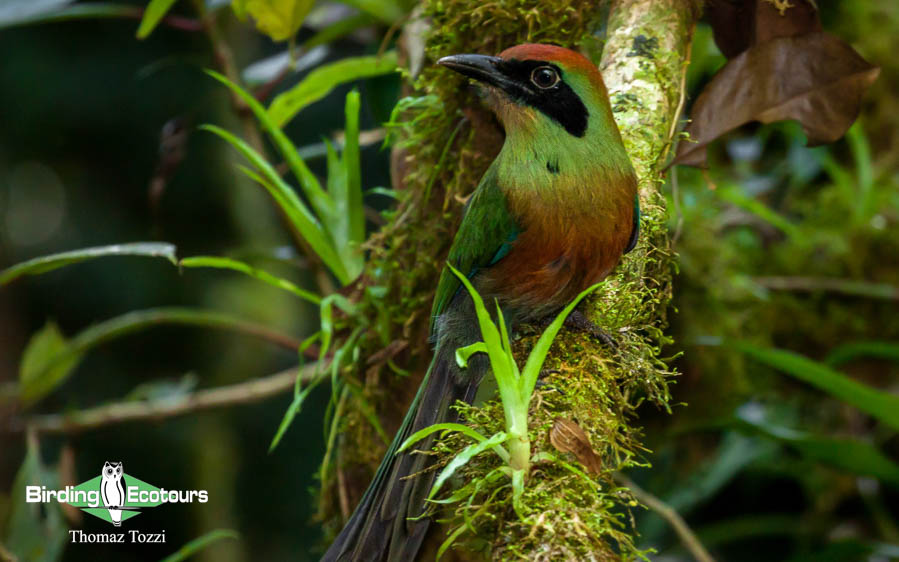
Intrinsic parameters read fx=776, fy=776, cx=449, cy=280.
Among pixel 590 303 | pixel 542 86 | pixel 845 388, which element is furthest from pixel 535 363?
pixel 845 388

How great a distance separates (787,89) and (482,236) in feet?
3.14

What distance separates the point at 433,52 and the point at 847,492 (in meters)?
2.82

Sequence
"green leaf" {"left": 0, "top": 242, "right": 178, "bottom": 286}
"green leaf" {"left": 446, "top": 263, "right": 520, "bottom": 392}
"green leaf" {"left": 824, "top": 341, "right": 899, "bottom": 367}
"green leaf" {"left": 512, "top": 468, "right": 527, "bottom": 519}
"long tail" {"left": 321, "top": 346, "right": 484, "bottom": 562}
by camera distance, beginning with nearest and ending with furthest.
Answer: "green leaf" {"left": 512, "top": 468, "right": 527, "bottom": 519} < "green leaf" {"left": 446, "top": 263, "right": 520, "bottom": 392} < "long tail" {"left": 321, "top": 346, "right": 484, "bottom": 562} < "green leaf" {"left": 0, "top": 242, "right": 178, "bottom": 286} < "green leaf" {"left": 824, "top": 341, "right": 899, "bottom": 367}

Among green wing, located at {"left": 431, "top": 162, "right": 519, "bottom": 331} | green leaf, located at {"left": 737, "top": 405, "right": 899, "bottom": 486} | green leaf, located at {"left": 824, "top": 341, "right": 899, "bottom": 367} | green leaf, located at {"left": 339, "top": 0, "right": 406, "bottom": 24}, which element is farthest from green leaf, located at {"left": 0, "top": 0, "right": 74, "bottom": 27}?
green leaf, located at {"left": 824, "top": 341, "right": 899, "bottom": 367}

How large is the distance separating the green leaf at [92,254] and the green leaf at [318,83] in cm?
66

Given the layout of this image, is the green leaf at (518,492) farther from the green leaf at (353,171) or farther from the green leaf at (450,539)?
the green leaf at (353,171)

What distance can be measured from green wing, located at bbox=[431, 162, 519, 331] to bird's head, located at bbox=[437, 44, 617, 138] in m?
0.16

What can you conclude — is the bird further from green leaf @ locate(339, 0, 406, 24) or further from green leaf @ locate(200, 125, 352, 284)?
green leaf @ locate(339, 0, 406, 24)

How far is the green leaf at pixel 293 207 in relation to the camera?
2.10 metres

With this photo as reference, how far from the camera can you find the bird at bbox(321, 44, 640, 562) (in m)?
1.57

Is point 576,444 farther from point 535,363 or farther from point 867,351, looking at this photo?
point 867,351

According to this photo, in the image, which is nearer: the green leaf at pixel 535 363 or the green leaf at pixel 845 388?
the green leaf at pixel 535 363

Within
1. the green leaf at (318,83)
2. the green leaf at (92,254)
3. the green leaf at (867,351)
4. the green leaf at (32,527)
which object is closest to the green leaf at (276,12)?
the green leaf at (318,83)

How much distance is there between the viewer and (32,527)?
2.51m
